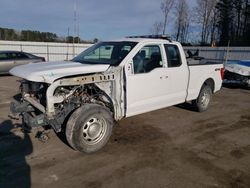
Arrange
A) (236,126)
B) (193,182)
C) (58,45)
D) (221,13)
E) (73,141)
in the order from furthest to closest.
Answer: (221,13)
(58,45)
(236,126)
(73,141)
(193,182)

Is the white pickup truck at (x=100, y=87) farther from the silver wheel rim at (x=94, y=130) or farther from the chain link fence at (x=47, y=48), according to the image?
the chain link fence at (x=47, y=48)

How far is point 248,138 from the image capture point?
18.9 ft

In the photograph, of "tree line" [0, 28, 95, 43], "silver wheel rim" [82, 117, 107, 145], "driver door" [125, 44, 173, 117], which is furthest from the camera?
"tree line" [0, 28, 95, 43]

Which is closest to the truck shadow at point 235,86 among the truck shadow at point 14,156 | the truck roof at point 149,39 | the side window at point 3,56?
the truck roof at point 149,39

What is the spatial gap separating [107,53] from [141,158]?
251cm

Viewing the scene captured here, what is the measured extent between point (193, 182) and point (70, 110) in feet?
7.81

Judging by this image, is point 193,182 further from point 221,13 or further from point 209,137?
point 221,13

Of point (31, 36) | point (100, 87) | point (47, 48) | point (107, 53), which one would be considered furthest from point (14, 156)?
point (31, 36)

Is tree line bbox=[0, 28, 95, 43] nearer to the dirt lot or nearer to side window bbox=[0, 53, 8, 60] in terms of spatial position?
side window bbox=[0, 53, 8, 60]

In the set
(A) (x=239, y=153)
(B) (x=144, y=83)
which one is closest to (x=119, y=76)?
(B) (x=144, y=83)

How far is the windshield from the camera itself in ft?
17.7

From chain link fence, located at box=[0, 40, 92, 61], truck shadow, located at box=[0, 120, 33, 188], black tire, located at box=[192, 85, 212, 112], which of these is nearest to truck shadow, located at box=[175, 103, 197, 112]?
black tire, located at box=[192, 85, 212, 112]

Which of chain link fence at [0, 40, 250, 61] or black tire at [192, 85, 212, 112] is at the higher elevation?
chain link fence at [0, 40, 250, 61]

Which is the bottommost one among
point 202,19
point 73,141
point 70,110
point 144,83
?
point 73,141
